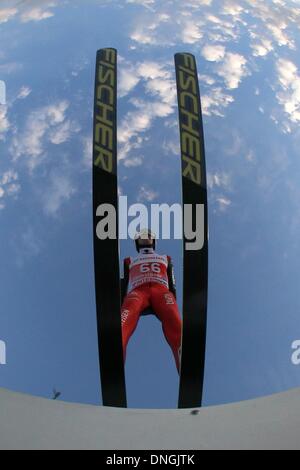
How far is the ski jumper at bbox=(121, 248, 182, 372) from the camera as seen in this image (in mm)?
5715

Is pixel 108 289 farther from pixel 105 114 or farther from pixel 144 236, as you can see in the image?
pixel 105 114

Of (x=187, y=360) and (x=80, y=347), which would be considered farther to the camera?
(x=80, y=347)

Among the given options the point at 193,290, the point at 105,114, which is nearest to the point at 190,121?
the point at 105,114

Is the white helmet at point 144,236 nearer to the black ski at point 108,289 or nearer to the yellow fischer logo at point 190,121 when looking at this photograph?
the black ski at point 108,289

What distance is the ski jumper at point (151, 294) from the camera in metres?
5.71

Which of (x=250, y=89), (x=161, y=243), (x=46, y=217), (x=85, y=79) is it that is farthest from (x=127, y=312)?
(x=250, y=89)

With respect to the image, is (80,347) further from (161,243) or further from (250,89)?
(250,89)

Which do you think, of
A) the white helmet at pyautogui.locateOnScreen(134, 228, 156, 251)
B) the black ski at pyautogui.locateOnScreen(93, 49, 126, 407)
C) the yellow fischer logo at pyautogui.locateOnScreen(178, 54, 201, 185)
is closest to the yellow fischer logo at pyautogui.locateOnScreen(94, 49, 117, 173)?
the black ski at pyautogui.locateOnScreen(93, 49, 126, 407)

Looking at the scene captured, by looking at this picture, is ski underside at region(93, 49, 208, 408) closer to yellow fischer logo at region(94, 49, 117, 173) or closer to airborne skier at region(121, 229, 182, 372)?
yellow fischer logo at region(94, 49, 117, 173)

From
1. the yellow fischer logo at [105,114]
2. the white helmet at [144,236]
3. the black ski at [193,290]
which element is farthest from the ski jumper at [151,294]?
the yellow fischer logo at [105,114]

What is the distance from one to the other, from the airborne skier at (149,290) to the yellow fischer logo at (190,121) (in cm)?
154

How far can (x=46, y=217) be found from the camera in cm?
702
